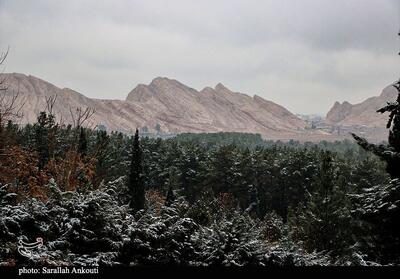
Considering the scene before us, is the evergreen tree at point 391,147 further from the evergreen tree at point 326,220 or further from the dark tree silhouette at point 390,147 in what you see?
the evergreen tree at point 326,220

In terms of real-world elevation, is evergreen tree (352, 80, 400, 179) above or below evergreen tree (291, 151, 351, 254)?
above

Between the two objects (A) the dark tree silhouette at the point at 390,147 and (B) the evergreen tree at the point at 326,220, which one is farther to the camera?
(B) the evergreen tree at the point at 326,220

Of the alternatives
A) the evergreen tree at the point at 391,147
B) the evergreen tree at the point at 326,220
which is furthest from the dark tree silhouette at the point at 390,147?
the evergreen tree at the point at 326,220

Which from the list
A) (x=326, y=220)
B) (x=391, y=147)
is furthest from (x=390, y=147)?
(x=326, y=220)

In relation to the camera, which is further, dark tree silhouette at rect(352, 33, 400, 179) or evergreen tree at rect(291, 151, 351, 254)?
evergreen tree at rect(291, 151, 351, 254)

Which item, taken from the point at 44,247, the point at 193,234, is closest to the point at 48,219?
the point at 44,247

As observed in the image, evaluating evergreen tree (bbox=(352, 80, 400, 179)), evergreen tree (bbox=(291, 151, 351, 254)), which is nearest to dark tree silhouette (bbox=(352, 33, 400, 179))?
evergreen tree (bbox=(352, 80, 400, 179))

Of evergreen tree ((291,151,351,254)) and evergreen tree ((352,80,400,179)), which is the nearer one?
evergreen tree ((352,80,400,179))

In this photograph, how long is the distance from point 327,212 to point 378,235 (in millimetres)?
16910

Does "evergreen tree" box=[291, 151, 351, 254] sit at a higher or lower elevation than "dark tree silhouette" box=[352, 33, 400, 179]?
lower

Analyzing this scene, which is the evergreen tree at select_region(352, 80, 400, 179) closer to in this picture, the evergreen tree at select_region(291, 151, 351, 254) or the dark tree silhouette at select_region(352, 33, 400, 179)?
the dark tree silhouette at select_region(352, 33, 400, 179)

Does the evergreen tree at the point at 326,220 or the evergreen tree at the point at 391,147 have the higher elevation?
the evergreen tree at the point at 391,147

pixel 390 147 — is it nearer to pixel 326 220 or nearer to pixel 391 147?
pixel 391 147

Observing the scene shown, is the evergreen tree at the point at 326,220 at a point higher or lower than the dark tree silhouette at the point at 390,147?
lower
